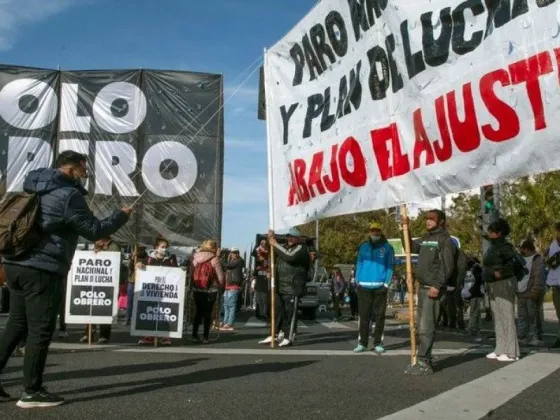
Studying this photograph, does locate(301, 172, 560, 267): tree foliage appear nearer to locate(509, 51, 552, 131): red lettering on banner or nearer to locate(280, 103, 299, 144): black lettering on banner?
locate(280, 103, 299, 144): black lettering on banner

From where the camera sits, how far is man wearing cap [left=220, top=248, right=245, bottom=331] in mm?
13922

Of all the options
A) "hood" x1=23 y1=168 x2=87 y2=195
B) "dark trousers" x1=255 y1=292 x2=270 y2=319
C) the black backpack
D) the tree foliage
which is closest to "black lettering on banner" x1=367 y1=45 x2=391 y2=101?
"hood" x1=23 y1=168 x2=87 y2=195

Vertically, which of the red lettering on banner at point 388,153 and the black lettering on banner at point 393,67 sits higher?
the black lettering on banner at point 393,67

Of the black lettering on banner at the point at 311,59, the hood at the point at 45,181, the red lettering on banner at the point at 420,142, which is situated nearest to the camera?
the hood at the point at 45,181

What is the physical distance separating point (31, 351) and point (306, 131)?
4795mm

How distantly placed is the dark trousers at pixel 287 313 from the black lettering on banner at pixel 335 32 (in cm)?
380

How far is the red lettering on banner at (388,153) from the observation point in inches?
279

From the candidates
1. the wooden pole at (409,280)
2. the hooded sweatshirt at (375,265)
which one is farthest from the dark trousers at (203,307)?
the wooden pole at (409,280)

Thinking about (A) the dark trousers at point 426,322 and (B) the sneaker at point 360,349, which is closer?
(A) the dark trousers at point 426,322

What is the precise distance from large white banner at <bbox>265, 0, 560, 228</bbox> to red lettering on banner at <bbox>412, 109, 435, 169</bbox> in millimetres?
14

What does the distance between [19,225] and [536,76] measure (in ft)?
13.5

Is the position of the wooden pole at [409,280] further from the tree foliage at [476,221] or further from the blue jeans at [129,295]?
the tree foliage at [476,221]

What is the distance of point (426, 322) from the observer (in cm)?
723

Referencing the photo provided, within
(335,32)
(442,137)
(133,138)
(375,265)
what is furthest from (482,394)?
(133,138)
